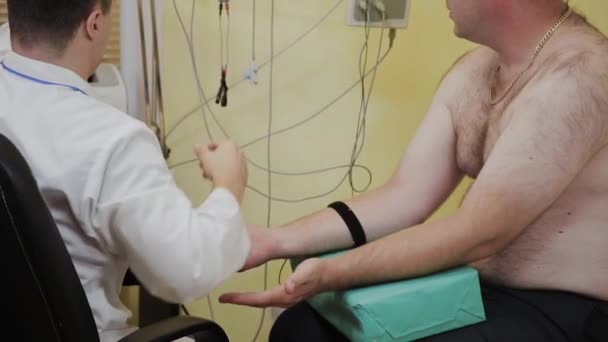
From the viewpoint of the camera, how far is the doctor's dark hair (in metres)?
1.03

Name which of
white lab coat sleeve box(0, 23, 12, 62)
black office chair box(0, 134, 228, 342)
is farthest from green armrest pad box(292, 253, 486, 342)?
white lab coat sleeve box(0, 23, 12, 62)

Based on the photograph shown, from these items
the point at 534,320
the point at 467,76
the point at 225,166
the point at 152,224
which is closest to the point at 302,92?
the point at 467,76

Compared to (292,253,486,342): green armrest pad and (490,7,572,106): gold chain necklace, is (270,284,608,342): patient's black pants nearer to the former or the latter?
(292,253,486,342): green armrest pad

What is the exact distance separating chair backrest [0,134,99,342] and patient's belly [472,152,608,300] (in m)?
0.83

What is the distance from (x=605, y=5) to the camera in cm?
208

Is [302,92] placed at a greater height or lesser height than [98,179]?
lesser

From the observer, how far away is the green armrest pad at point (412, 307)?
1124 mm

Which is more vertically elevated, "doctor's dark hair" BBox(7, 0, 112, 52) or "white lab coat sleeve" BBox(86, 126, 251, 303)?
"doctor's dark hair" BBox(7, 0, 112, 52)

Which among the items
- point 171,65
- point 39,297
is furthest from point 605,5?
point 39,297

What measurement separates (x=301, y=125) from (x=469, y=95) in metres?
0.71

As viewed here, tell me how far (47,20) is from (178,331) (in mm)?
519

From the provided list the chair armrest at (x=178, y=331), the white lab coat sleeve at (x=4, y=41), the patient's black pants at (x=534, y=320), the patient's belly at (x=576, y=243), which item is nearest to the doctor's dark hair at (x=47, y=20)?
the white lab coat sleeve at (x=4, y=41)

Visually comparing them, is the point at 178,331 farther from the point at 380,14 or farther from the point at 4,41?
the point at 380,14

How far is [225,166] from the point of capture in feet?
3.67
